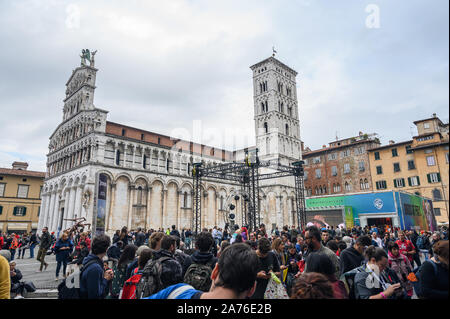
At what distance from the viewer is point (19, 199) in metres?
39.8

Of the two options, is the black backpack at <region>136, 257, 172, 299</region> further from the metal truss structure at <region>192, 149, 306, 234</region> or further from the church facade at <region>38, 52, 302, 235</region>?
the church facade at <region>38, 52, 302, 235</region>

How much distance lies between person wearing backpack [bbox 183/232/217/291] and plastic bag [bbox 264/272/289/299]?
809mm

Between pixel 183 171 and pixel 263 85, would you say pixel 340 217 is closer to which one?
pixel 183 171

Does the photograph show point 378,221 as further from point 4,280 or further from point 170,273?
point 4,280

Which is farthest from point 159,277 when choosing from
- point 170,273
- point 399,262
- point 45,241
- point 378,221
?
point 378,221

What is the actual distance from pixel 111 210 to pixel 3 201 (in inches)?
916

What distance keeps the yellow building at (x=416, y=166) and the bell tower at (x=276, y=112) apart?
12.4 metres

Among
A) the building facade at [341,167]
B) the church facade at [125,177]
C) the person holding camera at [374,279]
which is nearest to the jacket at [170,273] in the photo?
the person holding camera at [374,279]

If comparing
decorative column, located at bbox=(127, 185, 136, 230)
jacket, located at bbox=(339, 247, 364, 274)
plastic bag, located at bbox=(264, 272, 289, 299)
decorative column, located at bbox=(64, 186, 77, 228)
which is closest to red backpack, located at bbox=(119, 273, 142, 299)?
plastic bag, located at bbox=(264, 272, 289, 299)

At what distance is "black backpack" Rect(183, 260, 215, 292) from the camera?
328cm

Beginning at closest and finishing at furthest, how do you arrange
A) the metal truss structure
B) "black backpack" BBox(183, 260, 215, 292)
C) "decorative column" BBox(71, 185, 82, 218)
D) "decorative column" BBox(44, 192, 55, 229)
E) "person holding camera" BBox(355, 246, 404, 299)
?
"person holding camera" BBox(355, 246, 404, 299) < "black backpack" BBox(183, 260, 215, 292) < the metal truss structure < "decorative column" BBox(71, 185, 82, 218) < "decorative column" BBox(44, 192, 55, 229)

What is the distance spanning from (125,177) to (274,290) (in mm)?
27959
